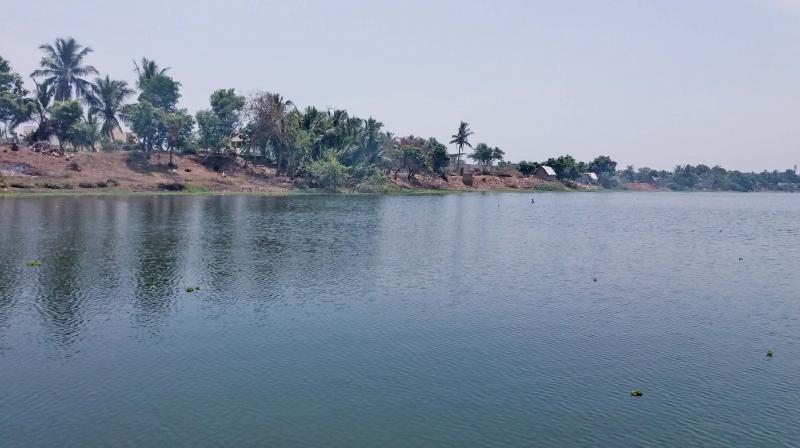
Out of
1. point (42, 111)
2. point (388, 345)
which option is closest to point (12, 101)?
point (42, 111)

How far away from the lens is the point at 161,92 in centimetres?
15325

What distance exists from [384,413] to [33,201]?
337 feet

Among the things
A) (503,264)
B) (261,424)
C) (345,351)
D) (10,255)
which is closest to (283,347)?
(345,351)

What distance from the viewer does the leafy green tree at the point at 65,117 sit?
130 metres

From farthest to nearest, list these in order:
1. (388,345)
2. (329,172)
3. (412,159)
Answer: (412,159)
(329,172)
(388,345)

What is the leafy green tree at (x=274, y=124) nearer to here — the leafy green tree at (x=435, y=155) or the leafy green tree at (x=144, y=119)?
the leafy green tree at (x=144, y=119)

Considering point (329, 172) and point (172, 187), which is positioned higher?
point (329, 172)

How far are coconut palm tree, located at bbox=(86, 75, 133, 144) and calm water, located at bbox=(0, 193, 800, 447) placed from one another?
9776cm

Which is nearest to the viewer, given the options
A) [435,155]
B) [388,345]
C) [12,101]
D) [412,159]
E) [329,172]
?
[388,345]

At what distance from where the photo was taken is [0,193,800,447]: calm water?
19609mm

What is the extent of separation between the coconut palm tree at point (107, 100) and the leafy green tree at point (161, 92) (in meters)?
5.20

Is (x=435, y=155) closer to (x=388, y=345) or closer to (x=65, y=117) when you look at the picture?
(x=65, y=117)

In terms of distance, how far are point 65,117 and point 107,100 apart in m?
15.5

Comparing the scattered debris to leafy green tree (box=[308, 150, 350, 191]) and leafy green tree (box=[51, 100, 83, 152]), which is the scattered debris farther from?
leafy green tree (box=[308, 150, 350, 191])
